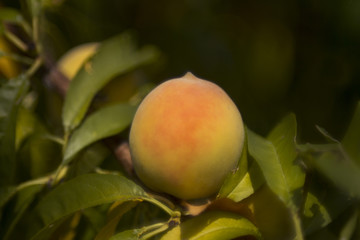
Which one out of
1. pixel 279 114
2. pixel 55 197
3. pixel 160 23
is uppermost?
pixel 55 197

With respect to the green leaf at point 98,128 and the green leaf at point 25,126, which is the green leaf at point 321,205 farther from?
the green leaf at point 25,126

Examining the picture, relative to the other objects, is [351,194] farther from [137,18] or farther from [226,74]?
[137,18]

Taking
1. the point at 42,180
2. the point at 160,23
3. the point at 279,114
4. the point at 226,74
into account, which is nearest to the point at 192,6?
the point at 160,23

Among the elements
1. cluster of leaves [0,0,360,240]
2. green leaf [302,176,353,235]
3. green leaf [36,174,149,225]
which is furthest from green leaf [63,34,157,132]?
green leaf [302,176,353,235]

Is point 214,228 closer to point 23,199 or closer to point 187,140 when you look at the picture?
point 187,140

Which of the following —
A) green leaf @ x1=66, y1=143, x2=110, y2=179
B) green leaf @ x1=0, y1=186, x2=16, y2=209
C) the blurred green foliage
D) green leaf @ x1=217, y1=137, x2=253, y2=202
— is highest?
green leaf @ x1=217, y1=137, x2=253, y2=202

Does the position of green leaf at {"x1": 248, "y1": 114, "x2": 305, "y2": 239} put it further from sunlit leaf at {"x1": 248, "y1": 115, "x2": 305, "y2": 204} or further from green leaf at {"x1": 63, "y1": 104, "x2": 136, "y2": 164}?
green leaf at {"x1": 63, "y1": 104, "x2": 136, "y2": 164}

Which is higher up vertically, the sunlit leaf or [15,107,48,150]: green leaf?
the sunlit leaf
